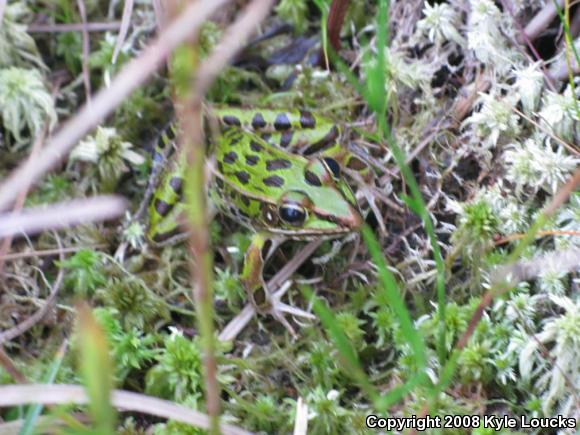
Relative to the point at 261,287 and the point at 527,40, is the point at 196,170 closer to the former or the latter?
the point at 261,287

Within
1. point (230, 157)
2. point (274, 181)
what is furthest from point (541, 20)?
point (230, 157)

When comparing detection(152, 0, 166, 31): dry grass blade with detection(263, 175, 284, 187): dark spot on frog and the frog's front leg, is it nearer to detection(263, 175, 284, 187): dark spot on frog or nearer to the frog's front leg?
detection(263, 175, 284, 187): dark spot on frog

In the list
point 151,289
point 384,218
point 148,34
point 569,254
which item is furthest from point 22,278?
point 569,254

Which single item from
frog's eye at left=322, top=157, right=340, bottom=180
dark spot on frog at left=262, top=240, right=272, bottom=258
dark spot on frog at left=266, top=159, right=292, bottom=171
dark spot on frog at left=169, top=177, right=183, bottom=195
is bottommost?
dark spot on frog at left=262, top=240, right=272, bottom=258

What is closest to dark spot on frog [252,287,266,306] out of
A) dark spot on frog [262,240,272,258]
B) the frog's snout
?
dark spot on frog [262,240,272,258]

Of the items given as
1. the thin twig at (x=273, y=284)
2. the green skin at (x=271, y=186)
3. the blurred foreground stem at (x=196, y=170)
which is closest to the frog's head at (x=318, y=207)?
the green skin at (x=271, y=186)

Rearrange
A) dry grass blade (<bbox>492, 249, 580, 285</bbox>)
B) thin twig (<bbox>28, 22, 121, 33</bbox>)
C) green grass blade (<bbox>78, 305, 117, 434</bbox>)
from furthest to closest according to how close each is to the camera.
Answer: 1. thin twig (<bbox>28, 22, 121, 33</bbox>)
2. dry grass blade (<bbox>492, 249, 580, 285</bbox>)
3. green grass blade (<bbox>78, 305, 117, 434</bbox>)

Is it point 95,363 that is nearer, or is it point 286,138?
point 95,363
